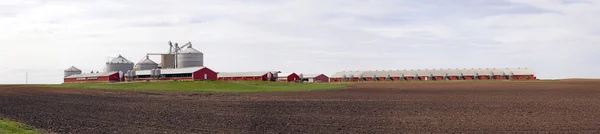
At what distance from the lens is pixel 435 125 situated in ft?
78.5

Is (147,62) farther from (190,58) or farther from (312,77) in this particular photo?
(312,77)

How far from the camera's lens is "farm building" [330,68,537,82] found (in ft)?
449

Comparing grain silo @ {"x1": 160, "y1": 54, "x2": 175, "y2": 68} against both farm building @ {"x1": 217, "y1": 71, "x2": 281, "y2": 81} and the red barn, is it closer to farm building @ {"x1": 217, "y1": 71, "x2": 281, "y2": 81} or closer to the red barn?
the red barn

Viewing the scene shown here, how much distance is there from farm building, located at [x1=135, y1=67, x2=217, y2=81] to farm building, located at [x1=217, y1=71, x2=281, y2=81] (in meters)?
10.3

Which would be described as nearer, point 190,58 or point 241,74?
point 190,58

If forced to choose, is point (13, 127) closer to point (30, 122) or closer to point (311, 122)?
point (30, 122)

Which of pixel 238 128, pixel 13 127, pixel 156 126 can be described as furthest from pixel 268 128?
pixel 13 127

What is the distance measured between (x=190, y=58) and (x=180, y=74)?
11353 mm

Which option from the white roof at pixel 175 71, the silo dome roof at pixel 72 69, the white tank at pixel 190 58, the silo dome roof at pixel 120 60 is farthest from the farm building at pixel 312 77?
the silo dome roof at pixel 72 69

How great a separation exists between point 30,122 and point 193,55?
9712 centimetres

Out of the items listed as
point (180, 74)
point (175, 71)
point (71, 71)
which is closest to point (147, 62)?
point (175, 71)

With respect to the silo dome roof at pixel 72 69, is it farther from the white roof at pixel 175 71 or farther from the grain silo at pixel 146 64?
the white roof at pixel 175 71

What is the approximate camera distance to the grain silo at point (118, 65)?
13600cm

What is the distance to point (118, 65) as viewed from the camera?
13650 cm
